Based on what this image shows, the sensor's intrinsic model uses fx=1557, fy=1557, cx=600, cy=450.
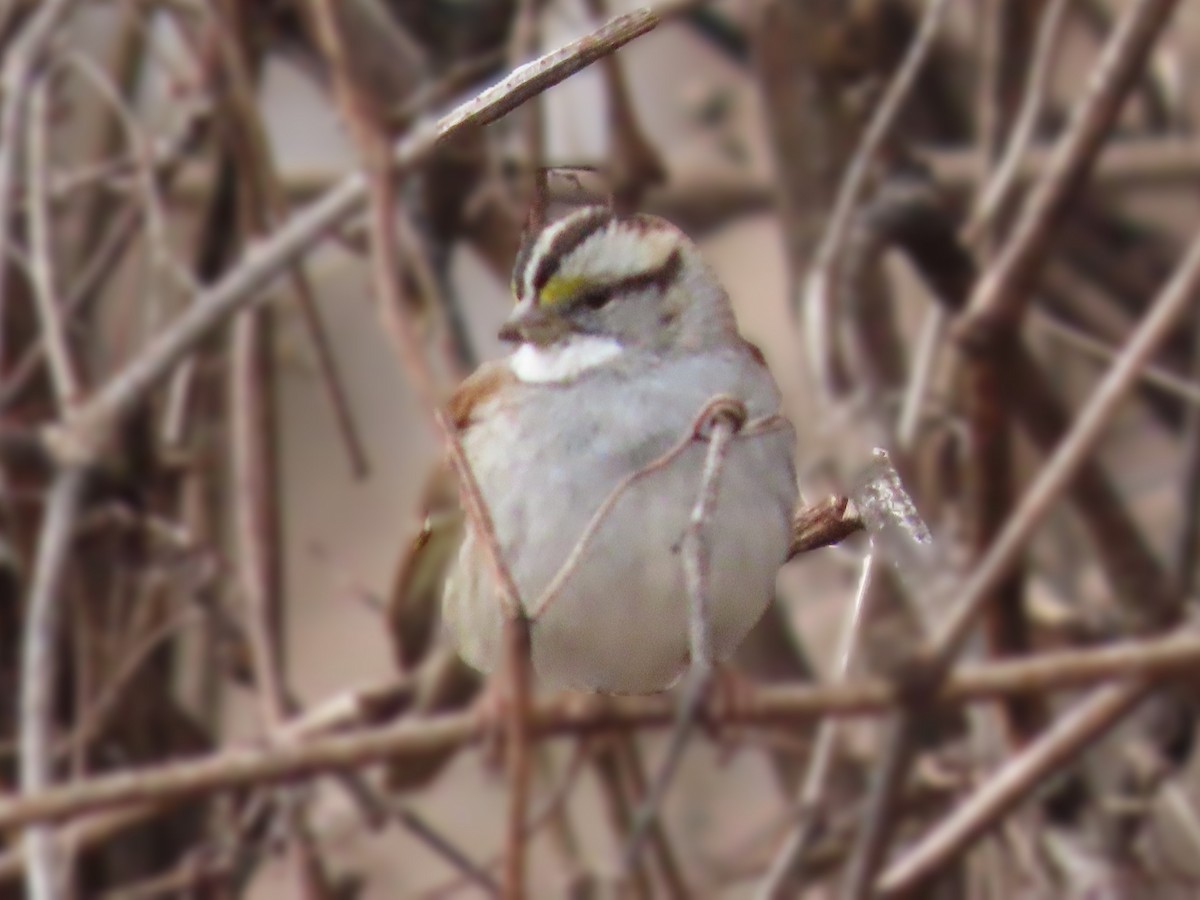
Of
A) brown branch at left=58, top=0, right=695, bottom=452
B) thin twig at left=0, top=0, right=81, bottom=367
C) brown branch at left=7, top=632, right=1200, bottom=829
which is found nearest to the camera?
brown branch at left=58, top=0, right=695, bottom=452

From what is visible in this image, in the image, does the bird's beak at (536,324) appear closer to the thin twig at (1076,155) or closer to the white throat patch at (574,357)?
the white throat patch at (574,357)

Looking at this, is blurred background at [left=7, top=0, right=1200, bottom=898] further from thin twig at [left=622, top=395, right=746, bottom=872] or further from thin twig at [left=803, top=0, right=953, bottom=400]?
thin twig at [left=622, top=395, right=746, bottom=872]

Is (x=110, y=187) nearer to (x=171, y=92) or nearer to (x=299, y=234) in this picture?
(x=171, y=92)

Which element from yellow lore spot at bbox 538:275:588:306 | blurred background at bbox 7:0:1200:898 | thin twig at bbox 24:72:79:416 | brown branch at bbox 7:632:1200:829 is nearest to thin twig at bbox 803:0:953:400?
blurred background at bbox 7:0:1200:898

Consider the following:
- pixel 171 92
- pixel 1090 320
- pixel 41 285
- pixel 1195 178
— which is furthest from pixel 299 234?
pixel 1195 178

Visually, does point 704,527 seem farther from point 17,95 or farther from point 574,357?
point 17,95

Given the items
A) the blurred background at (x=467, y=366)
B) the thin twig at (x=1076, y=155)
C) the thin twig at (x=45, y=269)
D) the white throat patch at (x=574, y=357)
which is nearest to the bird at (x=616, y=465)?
the white throat patch at (x=574, y=357)

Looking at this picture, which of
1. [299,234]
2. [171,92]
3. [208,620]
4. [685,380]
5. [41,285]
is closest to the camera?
[685,380]

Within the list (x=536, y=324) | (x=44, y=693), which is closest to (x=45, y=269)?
(x=44, y=693)
